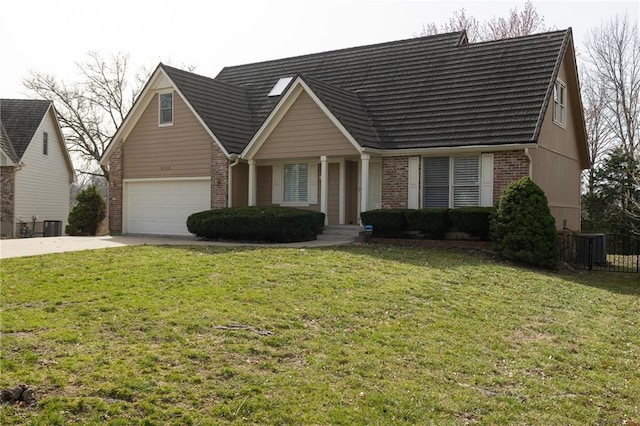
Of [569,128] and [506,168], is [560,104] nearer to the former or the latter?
[569,128]

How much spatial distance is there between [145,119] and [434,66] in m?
10.9

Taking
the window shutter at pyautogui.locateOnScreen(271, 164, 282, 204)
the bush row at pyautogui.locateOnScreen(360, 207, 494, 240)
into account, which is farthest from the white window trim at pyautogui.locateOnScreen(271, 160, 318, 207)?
the bush row at pyautogui.locateOnScreen(360, 207, 494, 240)

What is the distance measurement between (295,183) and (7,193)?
1532 centimetres

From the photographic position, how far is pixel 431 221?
57.7ft

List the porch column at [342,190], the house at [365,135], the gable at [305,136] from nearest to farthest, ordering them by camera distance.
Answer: the house at [365,135] → the gable at [305,136] → the porch column at [342,190]

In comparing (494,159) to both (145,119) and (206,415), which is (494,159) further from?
(206,415)

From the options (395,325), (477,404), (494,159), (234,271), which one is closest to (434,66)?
(494,159)

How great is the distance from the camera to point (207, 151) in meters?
22.0

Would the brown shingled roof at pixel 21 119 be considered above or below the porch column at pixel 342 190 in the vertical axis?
above

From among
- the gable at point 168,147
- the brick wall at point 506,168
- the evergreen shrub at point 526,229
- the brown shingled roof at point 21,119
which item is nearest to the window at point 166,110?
the gable at point 168,147

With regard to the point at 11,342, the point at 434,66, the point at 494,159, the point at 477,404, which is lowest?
the point at 477,404

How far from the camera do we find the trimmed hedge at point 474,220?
17.0 m

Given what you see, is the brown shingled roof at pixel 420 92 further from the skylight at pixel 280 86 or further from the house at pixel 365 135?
the skylight at pixel 280 86

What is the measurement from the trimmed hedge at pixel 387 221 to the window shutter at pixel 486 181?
247 cm
